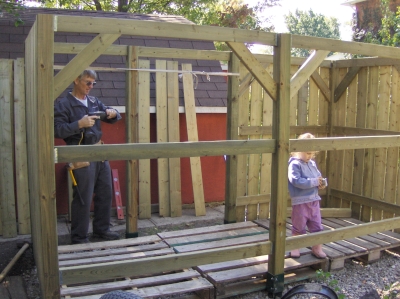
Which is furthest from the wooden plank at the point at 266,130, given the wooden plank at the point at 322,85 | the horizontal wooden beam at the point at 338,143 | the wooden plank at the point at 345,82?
the horizontal wooden beam at the point at 338,143

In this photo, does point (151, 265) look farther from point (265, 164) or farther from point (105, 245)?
point (265, 164)

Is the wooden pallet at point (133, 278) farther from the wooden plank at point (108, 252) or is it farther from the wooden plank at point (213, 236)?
the wooden plank at point (213, 236)

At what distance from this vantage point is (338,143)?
15.0 ft

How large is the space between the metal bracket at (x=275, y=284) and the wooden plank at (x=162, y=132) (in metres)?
2.85

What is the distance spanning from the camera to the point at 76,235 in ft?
17.2

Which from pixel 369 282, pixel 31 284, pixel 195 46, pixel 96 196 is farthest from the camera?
pixel 195 46

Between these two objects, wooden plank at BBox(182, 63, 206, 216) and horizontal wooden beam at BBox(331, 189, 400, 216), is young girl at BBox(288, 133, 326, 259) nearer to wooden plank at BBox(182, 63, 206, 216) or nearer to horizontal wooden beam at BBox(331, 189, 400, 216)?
horizontal wooden beam at BBox(331, 189, 400, 216)

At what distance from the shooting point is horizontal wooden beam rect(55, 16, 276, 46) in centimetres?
329

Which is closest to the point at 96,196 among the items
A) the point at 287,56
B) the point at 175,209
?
the point at 175,209

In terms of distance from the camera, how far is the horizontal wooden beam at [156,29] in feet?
10.8

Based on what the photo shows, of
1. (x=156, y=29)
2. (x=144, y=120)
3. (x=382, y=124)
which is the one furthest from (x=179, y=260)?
(x=382, y=124)

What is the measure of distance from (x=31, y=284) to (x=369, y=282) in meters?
3.52

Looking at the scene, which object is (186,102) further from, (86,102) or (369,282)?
(369,282)

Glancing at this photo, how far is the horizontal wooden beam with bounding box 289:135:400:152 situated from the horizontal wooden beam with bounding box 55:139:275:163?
0.33 m
